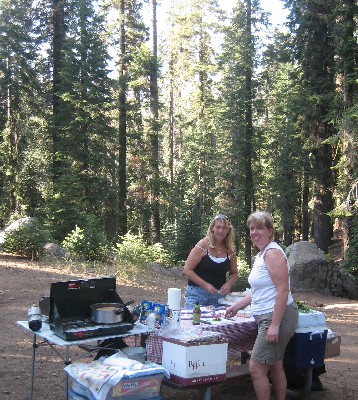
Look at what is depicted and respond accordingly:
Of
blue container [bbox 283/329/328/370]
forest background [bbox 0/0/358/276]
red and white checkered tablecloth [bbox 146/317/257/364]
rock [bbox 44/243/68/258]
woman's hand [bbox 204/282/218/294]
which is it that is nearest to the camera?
red and white checkered tablecloth [bbox 146/317/257/364]

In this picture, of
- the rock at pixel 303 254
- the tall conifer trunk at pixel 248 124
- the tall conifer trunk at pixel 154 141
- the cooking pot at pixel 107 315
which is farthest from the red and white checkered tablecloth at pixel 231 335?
the tall conifer trunk at pixel 248 124

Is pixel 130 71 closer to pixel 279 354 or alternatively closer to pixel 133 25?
pixel 133 25

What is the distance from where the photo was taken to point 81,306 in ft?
14.0

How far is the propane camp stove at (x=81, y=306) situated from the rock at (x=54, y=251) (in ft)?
34.1

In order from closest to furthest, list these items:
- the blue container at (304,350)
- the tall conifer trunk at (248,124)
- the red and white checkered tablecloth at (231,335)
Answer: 1. the red and white checkered tablecloth at (231,335)
2. the blue container at (304,350)
3. the tall conifer trunk at (248,124)

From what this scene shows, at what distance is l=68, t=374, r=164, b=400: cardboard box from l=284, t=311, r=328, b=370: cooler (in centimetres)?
139

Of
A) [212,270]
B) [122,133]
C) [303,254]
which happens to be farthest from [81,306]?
[122,133]

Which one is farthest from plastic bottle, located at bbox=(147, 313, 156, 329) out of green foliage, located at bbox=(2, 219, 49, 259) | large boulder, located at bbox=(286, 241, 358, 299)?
green foliage, located at bbox=(2, 219, 49, 259)

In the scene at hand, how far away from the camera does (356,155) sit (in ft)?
49.6

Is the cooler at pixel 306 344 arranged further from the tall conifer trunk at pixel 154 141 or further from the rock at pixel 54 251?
the tall conifer trunk at pixel 154 141

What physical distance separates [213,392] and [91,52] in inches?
660

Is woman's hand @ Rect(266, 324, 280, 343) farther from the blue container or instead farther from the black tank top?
the black tank top

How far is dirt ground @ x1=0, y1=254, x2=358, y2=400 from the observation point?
509cm

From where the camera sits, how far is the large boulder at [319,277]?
14031mm
